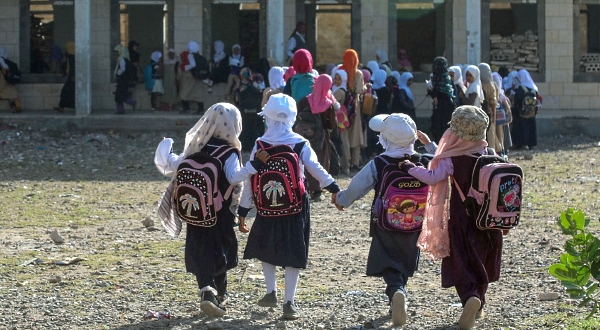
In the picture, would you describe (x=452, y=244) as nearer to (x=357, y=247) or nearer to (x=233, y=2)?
(x=357, y=247)

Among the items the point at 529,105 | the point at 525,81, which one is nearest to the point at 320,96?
the point at 529,105

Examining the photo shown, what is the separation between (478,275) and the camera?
20.9 feet

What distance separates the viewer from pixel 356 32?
21.1 metres

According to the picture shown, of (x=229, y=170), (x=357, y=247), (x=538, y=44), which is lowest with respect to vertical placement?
(x=357, y=247)

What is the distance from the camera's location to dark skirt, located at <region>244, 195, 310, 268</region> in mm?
6656

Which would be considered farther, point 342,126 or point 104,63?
point 104,63

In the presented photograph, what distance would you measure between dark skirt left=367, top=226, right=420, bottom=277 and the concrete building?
563 inches

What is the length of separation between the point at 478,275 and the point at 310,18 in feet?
50.7

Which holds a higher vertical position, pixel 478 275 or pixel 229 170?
pixel 229 170

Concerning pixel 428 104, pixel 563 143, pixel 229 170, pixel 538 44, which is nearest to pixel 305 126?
pixel 229 170

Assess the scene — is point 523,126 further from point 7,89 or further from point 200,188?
point 200,188

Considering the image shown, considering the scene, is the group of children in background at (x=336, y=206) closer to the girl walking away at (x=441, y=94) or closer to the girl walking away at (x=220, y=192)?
the girl walking away at (x=220, y=192)

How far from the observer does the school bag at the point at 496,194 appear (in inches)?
243

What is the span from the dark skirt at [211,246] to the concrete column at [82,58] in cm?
1303
